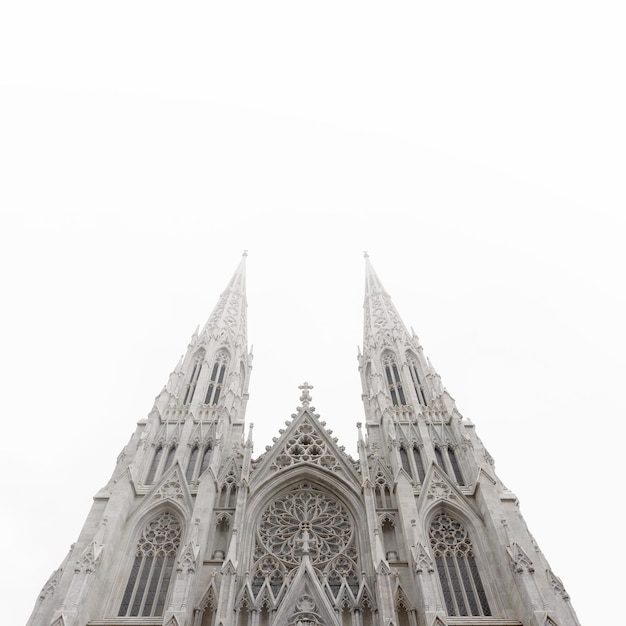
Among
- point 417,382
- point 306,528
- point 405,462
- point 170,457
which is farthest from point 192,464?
point 417,382

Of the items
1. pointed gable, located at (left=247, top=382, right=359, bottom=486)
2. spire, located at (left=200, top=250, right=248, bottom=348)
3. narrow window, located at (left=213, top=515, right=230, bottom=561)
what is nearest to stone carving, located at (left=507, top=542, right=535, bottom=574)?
pointed gable, located at (left=247, top=382, right=359, bottom=486)

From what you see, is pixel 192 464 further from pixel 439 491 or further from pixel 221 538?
pixel 439 491

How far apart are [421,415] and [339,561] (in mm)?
9011

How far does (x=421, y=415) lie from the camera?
2719 centimetres

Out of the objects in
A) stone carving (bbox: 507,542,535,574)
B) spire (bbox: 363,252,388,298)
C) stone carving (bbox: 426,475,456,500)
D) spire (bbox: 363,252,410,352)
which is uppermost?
spire (bbox: 363,252,388,298)

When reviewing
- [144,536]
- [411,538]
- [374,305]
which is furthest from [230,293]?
[411,538]

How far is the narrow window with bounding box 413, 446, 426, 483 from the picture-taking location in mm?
24184

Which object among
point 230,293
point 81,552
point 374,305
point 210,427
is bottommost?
point 81,552

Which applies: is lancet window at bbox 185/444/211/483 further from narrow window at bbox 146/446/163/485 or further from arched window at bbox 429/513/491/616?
arched window at bbox 429/513/491/616

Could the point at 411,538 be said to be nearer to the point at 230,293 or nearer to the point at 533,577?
the point at 533,577

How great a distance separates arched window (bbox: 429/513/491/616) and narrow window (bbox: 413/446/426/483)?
2029mm

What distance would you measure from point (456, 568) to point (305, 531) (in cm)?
622

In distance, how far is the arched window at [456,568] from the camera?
19.5 m

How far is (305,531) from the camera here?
70.7 feet
